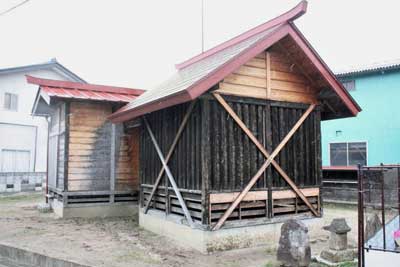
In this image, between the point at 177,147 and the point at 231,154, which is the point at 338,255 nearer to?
the point at 231,154

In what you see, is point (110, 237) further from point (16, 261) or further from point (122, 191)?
point (122, 191)

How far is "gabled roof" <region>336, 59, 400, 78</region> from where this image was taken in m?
17.0

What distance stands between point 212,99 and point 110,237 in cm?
393

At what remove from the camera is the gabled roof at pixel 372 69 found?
16953mm

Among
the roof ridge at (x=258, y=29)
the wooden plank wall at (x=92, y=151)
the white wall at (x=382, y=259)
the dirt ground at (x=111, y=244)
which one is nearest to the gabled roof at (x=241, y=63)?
the roof ridge at (x=258, y=29)

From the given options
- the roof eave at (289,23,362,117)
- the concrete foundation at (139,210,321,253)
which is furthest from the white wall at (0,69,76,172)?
the roof eave at (289,23,362,117)

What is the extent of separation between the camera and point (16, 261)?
754 centimetres

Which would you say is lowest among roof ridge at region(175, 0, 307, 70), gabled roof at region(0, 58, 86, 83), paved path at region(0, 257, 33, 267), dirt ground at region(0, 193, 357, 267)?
paved path at region(0, 257, 33, 267)

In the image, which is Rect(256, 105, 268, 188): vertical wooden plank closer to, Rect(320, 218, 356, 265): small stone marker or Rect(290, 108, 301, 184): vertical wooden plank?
Rect(290, 108, 301, 184): vertical wooden plank

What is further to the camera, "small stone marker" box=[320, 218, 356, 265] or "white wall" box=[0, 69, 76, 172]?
"white wall" box=[0, 69, 76, 172]

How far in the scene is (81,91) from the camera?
11.3 m

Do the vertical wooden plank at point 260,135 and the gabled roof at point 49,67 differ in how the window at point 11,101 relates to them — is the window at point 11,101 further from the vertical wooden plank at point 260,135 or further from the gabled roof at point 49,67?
the vertical wooden plank at point 260,135

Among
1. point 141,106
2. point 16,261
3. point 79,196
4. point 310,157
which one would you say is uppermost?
point 141,106

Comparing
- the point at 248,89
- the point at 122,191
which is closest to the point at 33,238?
the point at 122,191
